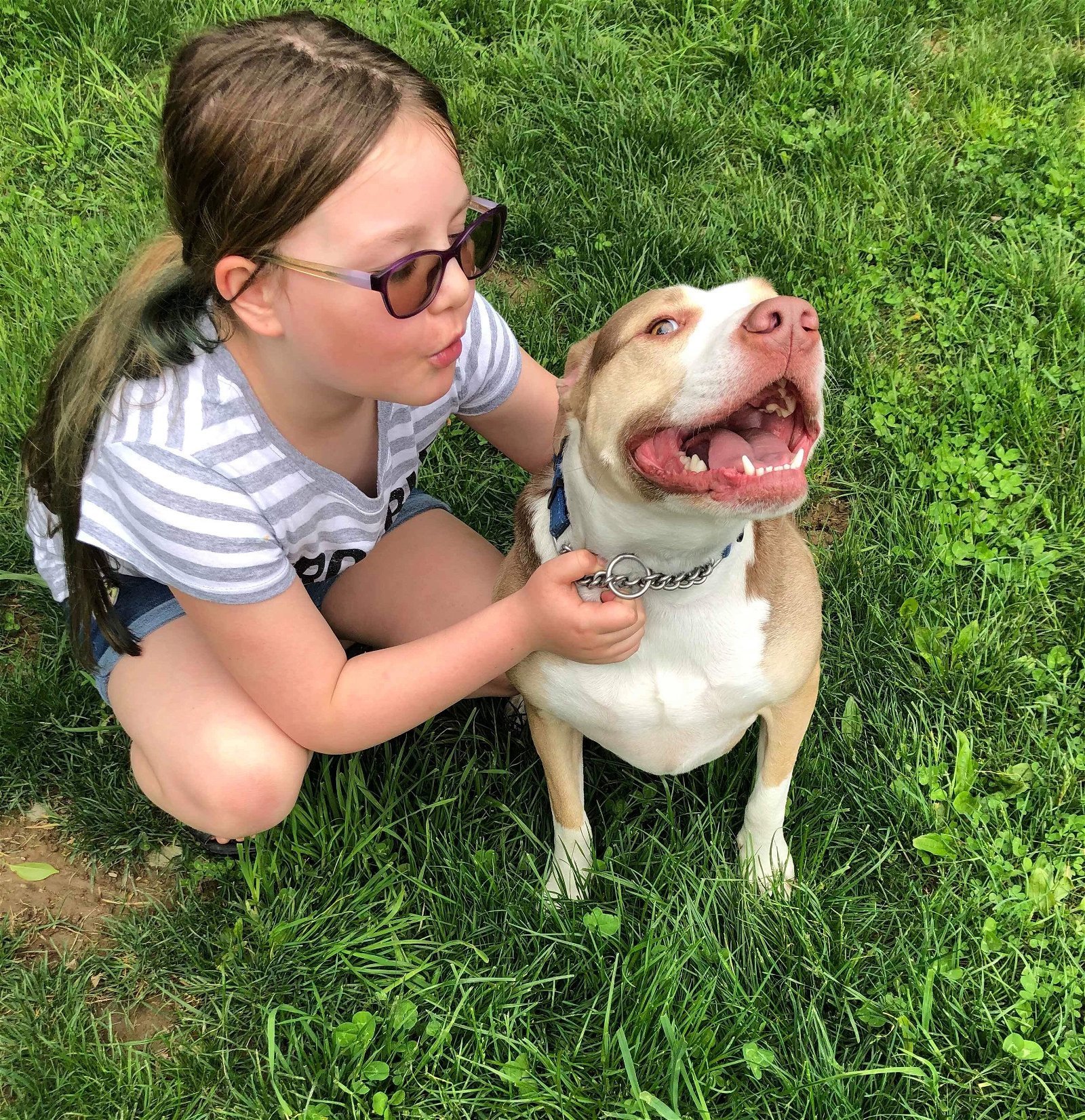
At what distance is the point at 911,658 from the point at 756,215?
78.4 inches

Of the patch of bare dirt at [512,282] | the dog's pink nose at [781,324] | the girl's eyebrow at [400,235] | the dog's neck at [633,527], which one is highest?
the girl's eyebrow at [400,235]

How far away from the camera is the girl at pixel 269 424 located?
2154 millimetres

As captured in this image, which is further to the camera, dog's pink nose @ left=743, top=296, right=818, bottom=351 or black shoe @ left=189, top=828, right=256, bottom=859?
black shoe @ left=189, top=828, right=256, bottom=859

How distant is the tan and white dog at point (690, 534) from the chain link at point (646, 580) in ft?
0.05

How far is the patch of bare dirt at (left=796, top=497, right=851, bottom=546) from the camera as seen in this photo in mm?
3703

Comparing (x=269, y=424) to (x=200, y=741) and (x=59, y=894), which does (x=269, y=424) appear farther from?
(x=59, y=894)

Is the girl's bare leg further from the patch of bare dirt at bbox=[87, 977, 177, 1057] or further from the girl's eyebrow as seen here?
the girl's eyebrow

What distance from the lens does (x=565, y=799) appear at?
9.37ft

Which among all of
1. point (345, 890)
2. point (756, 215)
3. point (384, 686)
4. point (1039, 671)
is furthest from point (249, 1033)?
point (756, 215)

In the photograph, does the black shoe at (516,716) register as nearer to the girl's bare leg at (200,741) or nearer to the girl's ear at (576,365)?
the girl's bare leg at (200,741)

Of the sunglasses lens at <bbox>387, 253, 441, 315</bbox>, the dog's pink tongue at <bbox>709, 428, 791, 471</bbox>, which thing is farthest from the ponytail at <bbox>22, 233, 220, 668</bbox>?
the dog's pink tongue at <bbox>709, 428, 791, 471</bbox>

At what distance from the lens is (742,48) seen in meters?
4.71

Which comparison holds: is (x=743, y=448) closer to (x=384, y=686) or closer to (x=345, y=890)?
(x=384, y=686)

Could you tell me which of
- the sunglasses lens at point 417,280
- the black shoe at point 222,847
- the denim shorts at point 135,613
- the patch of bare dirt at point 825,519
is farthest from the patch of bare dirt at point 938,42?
the black shoe at point 222,847
